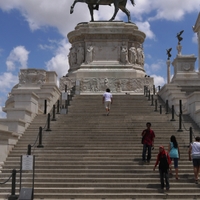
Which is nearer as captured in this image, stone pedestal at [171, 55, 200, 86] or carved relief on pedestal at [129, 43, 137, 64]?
stone pedestal at [171, 55, 200, 86]

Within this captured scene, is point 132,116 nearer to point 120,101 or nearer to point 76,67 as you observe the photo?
point 120,101

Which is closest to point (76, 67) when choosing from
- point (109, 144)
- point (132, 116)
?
point (132, 116)

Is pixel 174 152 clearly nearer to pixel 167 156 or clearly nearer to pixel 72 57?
pixel 167 156

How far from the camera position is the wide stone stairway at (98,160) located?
40.9 feet

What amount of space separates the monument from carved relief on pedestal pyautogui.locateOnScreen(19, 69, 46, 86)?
3.50 m

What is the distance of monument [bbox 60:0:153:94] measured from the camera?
106ft

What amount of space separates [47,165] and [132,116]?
24.7 ft

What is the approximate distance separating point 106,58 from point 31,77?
24.3ft

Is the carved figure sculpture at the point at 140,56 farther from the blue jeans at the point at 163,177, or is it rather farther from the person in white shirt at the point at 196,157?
the blue jeans at the point at 163,177

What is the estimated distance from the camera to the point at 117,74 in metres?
32.8

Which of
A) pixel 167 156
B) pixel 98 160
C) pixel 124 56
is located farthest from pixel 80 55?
pixel 167 156

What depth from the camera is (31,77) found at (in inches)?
1150

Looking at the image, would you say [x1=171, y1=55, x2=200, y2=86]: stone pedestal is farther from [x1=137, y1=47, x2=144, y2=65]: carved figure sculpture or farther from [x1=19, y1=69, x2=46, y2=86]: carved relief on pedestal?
[x1=19, y1=69, x2=46, y2=86]: carved relief on pedestal

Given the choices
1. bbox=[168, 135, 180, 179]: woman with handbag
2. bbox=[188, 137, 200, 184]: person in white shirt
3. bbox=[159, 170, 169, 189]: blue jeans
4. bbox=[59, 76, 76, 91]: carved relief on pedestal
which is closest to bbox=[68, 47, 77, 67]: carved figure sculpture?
bbox=[59, 76, 76, 91]: carved relief on pedestal
